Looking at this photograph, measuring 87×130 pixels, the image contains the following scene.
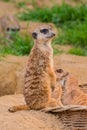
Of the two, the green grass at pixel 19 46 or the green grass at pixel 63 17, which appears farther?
the green grass at pixel 63 17

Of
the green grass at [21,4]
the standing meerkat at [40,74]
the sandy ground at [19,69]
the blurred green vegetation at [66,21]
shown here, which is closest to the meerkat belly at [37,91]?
the standing meerkat at [40,74]

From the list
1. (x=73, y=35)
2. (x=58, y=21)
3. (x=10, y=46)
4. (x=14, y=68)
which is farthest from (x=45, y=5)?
(x=14, y=68)

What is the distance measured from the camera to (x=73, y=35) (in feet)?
34.3

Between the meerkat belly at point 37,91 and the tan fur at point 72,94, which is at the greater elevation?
the meerkat belly at point 37,91

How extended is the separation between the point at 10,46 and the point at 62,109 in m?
3.55

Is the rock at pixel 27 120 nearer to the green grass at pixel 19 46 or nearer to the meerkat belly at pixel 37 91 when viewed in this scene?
the meerkat belly at pixel 37 91

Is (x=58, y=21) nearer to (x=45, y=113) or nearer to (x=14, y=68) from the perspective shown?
(x=14, y=68)

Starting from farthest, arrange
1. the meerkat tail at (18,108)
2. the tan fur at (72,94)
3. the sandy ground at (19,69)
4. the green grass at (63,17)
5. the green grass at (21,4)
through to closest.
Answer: the green grass at (21,4)
the green grass at (63,17)
the sandy ground at (19,69)
the tan fur at (72,94)
the meerkat tail at (18,108)

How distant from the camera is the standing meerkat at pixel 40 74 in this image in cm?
643

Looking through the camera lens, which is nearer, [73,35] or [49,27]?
[49,27]

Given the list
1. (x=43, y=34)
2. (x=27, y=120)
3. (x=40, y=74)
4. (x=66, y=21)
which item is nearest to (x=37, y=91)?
(x=40, y=74)

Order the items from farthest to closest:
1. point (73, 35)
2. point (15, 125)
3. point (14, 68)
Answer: point (73, 35)
point (14, 68)
point (15, 125)

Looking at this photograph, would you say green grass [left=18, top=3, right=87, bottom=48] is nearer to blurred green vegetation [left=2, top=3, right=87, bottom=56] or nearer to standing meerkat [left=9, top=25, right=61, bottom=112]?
blurred green vegetation [left=2, top=3, right=87, bottom=56]

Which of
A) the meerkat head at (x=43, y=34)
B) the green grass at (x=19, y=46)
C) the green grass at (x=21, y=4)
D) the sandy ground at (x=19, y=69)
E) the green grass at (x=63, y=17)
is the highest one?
the meerkat head at (x=43, y=34)
